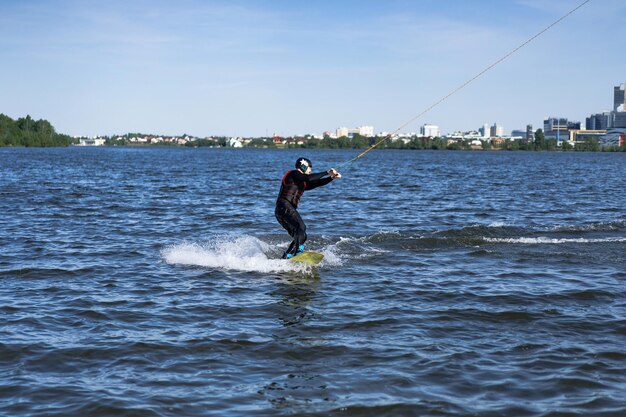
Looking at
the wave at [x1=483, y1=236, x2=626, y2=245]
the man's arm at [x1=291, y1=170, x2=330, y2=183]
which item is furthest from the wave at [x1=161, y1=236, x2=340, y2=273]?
the wave at [x1=483, y1=236, x2=626, y2=245]

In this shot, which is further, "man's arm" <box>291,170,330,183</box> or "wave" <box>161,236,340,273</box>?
"wave" <box>161,236,340,273</box>

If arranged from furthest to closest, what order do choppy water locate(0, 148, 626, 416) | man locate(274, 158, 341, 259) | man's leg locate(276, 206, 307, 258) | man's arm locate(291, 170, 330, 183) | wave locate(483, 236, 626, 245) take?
1. wave locate(483, 236, 626, 245)
2. man's leg locate(276, 206, 307, 258)
3. man locate(274, 158, 341, 259)
4. man's arm locate(291, 170, 330, 183)
5. choppy water locate(0, 148, 626, 416)

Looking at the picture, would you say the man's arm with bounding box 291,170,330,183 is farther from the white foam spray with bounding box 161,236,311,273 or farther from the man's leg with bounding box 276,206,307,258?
the white foam spray with bounding box 161,236,311,273

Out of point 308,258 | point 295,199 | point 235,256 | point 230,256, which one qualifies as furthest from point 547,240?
point 230,256

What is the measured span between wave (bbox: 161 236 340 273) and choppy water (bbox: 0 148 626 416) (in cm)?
9

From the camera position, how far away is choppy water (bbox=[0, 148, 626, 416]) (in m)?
8.74

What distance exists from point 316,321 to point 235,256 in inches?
248

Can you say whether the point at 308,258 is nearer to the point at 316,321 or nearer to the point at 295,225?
the point at 295,225

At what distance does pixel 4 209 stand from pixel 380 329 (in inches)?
934

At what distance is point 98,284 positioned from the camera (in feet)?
49.6

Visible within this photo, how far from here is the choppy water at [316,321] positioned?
8.74 m

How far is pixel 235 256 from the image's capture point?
719 inches

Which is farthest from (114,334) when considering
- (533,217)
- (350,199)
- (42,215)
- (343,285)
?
(350,199)

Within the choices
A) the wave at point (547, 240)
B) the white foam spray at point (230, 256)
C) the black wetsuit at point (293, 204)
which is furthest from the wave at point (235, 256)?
the wave at point (547, 240)
